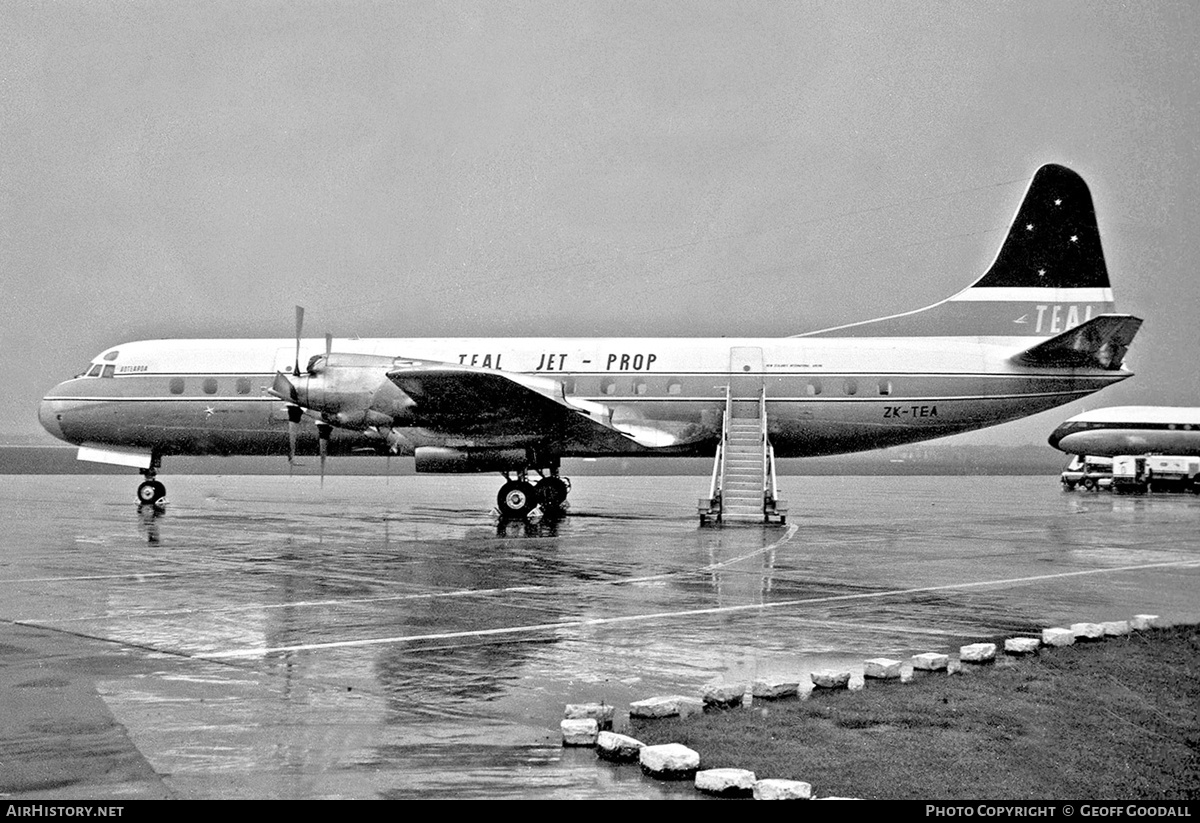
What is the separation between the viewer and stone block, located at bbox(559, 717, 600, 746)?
6145mm

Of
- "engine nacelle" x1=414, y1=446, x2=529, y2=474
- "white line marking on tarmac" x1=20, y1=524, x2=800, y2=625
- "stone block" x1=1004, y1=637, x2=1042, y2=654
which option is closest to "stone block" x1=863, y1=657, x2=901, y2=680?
"stone block" x1=1004, y1=637, x2=1042, y2=654

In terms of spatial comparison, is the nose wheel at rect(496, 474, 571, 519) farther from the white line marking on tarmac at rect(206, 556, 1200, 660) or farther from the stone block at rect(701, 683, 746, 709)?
the stone block at rect(701, 683, 746, 709)

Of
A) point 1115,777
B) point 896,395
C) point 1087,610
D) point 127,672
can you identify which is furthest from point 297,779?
point 896,395

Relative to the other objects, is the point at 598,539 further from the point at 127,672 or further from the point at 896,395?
the point at 127,672

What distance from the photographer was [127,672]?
817cm

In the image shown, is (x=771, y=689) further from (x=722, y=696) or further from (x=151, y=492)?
(x=151, y=492)

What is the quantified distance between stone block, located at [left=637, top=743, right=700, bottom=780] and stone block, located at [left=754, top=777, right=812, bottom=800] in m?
0.45

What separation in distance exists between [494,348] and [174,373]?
806cm

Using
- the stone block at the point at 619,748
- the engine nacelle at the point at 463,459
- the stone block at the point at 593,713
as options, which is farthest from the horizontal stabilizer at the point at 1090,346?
the stone block at the point at 619,748

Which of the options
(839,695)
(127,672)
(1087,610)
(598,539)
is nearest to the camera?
(839,695)

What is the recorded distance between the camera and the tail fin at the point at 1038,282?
25.7 meters

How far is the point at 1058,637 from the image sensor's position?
30.3 feet

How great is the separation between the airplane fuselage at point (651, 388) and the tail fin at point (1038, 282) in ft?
1.61

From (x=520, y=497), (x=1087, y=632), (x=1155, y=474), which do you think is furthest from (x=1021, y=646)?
(x=1155, y=474)
